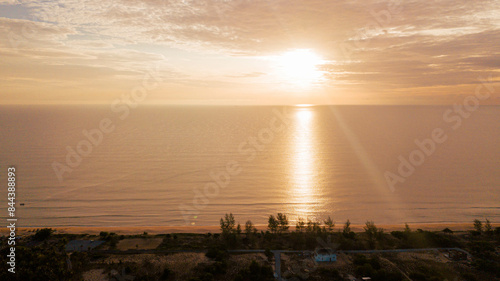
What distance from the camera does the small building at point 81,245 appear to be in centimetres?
3494

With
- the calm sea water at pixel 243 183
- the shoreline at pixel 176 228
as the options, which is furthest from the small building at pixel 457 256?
the calm sea water at pixel 243 183

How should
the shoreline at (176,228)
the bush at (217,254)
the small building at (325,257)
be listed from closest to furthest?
the small building at (325,257)
the bush at (217,254)
the shoreline at (176,228)

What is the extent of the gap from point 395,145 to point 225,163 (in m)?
66.6

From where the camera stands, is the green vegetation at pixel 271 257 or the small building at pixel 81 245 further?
the small building at pixel 81 245

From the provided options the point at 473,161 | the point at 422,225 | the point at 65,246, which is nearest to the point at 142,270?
the point at 65,246

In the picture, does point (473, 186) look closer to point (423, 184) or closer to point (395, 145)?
point (423, 184)

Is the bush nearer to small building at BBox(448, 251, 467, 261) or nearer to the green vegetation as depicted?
the green vegetation

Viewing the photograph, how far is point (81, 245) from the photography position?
35.8 meters

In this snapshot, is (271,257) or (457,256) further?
(457,256)

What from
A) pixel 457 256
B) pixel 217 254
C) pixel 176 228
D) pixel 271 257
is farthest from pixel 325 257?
pixel 176 228

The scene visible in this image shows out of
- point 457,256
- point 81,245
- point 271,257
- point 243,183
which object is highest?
point 243,183

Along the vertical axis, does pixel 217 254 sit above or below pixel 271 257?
above

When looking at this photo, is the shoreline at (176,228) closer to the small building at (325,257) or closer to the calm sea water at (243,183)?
the calm sea water at (243,183)

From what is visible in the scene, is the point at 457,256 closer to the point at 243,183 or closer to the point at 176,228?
the point at 176,228
